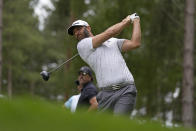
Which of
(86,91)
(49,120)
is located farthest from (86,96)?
(49,120)

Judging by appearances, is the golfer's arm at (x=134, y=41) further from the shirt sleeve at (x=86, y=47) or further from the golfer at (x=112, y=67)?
the shirt sleeve at (x=86, y=47)

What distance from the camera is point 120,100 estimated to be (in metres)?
5.55

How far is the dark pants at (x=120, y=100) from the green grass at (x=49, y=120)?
3.88 meters

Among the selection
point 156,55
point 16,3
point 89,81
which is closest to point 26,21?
point 16,3

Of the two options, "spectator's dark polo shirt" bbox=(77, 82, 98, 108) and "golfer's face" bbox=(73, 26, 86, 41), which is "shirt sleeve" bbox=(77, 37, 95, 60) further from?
"spectator's dark polo shirt" bbox=(77, 82, 98, 108)

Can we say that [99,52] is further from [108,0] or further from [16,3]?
[16,3]

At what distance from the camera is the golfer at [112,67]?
218 inches

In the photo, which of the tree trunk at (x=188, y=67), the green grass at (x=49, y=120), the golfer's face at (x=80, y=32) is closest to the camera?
the green grass at (x=49, y=120)

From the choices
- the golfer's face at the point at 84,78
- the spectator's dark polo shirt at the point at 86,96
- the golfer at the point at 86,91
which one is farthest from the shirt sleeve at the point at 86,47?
the golfer's face at the point at 84,78

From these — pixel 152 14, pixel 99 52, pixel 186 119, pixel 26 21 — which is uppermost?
pixel 26 21

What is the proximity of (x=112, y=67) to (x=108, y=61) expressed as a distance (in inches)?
3.2

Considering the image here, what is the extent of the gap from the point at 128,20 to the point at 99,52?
1.38 ft

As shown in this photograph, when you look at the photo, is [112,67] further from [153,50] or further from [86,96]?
[153,50]

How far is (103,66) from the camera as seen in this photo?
5.58 meters
